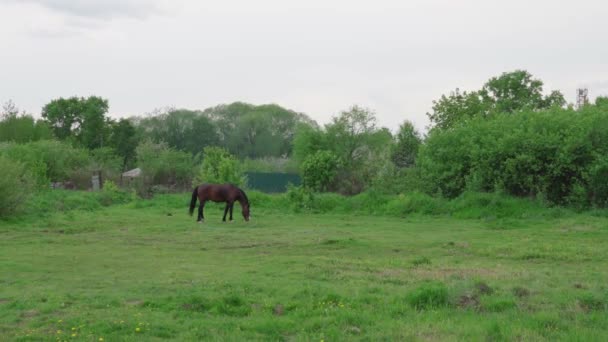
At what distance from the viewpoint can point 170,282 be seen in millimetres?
10812

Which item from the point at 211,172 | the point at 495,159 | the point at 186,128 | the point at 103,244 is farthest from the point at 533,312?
the point at 186,128

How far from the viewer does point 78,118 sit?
66.4 m

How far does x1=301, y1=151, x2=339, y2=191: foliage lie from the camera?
121 ft

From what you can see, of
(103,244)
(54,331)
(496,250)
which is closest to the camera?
(54,331)

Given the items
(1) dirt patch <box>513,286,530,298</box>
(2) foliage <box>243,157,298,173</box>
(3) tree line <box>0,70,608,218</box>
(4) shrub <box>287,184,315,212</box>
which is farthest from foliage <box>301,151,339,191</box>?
(1) dirt patch <box>513,286,530,298</box>

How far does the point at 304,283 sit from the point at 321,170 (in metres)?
26.4

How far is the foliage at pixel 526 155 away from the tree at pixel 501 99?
16.2 metres

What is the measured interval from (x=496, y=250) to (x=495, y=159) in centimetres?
1201

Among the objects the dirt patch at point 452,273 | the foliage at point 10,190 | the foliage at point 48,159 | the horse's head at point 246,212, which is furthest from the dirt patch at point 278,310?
the foliage at point 48,159

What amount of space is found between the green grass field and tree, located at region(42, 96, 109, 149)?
45.5m

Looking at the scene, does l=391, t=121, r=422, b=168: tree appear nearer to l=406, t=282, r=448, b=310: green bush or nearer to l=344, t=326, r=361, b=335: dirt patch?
l=406, t=282, r=448, b=310: green bush

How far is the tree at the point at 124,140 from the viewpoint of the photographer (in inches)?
2534

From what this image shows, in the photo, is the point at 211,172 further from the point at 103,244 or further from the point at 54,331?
the point at 54,331

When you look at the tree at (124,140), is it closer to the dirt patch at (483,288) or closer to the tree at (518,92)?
the tree at (518,92)
